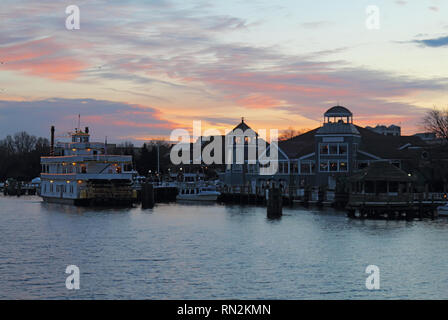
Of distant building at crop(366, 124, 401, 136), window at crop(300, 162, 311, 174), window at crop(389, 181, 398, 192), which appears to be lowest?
window at crop(389, 181, 398, 192)

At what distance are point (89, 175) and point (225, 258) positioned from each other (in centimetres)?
5779

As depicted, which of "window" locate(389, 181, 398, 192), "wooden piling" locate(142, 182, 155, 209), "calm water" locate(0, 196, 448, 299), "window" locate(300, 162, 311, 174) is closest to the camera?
"calm water" locate(0, 196, 448, 299)

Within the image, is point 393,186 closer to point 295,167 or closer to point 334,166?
point 334,166

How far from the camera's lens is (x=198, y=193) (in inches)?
4535

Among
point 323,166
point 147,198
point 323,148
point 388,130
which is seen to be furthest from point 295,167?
point 388,130

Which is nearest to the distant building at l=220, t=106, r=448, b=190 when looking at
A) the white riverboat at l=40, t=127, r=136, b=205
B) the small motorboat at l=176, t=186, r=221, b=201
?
the small motorboat at l=176, t=186, r=221, b=201

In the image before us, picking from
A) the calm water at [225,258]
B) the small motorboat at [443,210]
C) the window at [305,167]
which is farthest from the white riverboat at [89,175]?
the small motorboat at [443,210]

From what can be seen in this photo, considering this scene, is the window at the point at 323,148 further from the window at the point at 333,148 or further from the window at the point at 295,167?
the window at the point at 295,167

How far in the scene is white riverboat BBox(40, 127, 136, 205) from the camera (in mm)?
96312

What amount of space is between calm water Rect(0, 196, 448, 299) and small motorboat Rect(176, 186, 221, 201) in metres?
40.1

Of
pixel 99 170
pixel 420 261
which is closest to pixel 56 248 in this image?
pixel 420 261

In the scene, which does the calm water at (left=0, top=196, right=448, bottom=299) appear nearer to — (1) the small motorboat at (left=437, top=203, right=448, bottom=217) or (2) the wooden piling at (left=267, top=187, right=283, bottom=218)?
(2) the wooden piling at (left=267, top=187, right=283, bottom=218)
